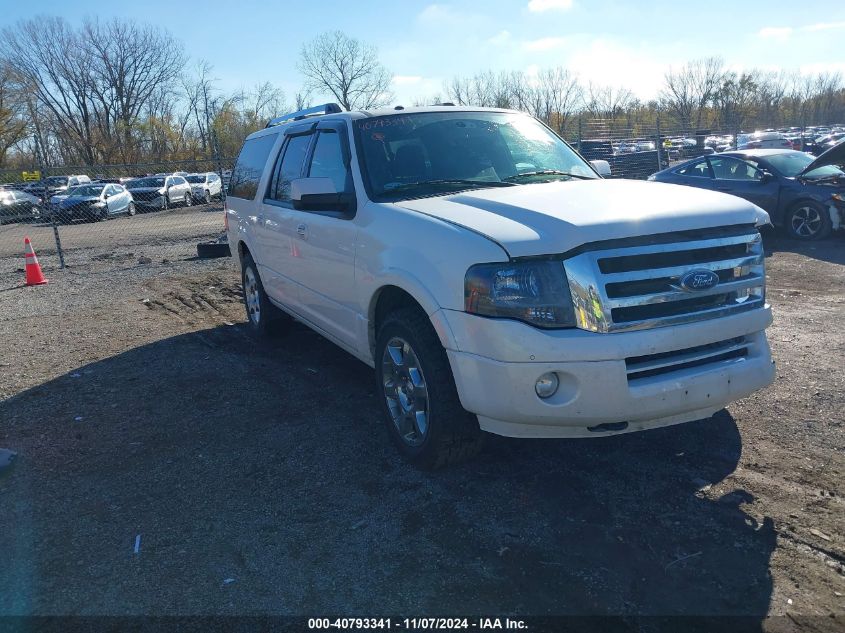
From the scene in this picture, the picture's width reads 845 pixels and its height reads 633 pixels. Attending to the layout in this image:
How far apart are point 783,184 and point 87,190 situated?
23.7 metres

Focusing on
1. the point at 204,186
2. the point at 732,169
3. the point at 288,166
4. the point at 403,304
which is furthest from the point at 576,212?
the point at 204,186

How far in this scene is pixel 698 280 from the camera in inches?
130

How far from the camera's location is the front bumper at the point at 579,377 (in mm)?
3121

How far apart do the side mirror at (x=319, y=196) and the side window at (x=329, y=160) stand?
17 cm

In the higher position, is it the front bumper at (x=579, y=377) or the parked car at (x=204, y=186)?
the parked car at (x=204, y=186)

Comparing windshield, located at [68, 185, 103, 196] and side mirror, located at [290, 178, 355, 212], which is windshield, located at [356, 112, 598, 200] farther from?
windshield, located at [68, 185, 103, 196]

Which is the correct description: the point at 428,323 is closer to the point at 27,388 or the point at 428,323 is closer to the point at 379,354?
the point at 379,354

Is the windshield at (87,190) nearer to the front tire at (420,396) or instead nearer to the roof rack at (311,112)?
the roof rack at (311,112)

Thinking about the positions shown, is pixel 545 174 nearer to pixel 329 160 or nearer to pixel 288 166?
pixel 329 160

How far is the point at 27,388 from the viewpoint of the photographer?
19.6 feet

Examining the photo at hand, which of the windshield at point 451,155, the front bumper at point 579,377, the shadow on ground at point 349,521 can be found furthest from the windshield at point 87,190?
the front bumper at point 579,377

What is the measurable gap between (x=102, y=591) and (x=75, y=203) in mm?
24453

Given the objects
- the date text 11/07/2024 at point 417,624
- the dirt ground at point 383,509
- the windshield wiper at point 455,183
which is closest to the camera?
the date text 11/07/2024 at point 417,624

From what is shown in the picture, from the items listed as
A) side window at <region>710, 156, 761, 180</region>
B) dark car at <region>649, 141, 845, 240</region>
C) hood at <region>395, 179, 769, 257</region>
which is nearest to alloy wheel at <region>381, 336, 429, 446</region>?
hood at <region>395, 179, 769, 257</region>
